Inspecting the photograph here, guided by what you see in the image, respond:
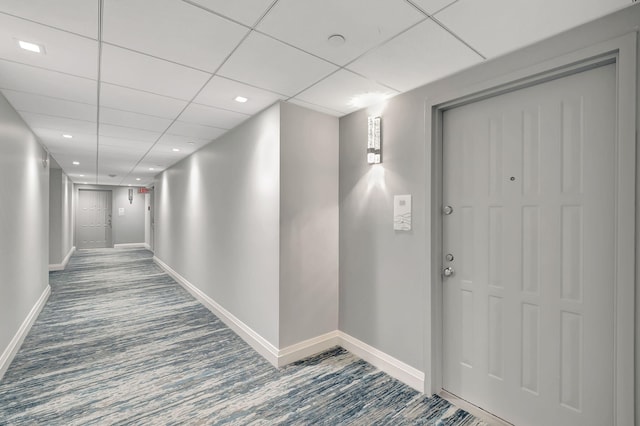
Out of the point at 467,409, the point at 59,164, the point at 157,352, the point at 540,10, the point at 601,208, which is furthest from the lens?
the point at 59,164

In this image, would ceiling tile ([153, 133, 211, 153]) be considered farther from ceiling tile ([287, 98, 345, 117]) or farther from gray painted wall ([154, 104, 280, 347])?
ceiling tile ([287, 98, 345, 117])

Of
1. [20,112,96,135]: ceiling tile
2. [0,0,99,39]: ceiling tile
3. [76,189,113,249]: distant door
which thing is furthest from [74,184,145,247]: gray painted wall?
[0,0,99,39]: ceiling tile

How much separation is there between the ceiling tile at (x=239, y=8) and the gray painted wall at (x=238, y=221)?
1.28m

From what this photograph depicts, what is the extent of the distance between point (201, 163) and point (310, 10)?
3.91 metres

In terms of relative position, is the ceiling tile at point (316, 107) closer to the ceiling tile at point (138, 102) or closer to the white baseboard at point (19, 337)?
the ceiling tile at point (138, 102)

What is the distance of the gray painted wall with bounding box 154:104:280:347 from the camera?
3.05 metres

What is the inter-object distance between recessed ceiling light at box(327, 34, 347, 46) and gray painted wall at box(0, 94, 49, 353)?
295 cm

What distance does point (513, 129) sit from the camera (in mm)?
2098

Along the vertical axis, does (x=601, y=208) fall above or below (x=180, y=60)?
below

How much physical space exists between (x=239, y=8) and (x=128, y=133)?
11.0 feet

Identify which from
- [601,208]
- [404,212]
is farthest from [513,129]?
[404,212]

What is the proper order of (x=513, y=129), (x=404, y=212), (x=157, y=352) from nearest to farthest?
(x=513, y=129) → (x=404, y=212) → (x=157, y=352)

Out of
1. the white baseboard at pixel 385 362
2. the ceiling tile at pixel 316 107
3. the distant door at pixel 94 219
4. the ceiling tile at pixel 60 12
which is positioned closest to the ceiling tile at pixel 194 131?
the ceiling tile at pixel 316 107

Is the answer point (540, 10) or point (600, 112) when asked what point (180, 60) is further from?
point (600, 112)
